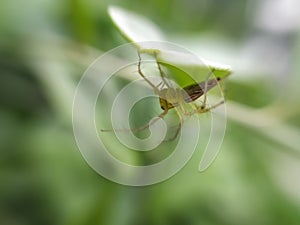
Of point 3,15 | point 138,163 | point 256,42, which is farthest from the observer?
point 256,42

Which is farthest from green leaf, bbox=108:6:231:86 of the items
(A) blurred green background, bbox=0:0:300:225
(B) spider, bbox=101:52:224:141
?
(A) blurred green background, bbox=0:0:300:225

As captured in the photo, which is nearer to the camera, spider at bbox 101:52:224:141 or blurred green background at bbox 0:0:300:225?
spider at bbox 101:52:224:141

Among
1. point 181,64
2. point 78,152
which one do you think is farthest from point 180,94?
→ point 78,152

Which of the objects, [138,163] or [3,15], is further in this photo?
[3,15]

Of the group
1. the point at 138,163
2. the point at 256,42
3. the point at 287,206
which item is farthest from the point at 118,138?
the point at 256,42

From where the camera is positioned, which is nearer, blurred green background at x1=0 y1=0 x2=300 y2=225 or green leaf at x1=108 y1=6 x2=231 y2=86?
green leaf at x1=108 y1=6 x2=231 y2=86

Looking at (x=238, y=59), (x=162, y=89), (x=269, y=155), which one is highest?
(x=238, y=59)

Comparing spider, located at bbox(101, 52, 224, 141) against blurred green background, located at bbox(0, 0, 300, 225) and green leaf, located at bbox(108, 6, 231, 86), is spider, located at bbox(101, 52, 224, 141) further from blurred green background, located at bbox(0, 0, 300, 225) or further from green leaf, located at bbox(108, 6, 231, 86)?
blurred green background, located at bbox(0, 0, 300, 225)

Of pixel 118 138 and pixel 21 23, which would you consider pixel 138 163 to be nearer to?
pixel 118 138

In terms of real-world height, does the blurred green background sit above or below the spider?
above
